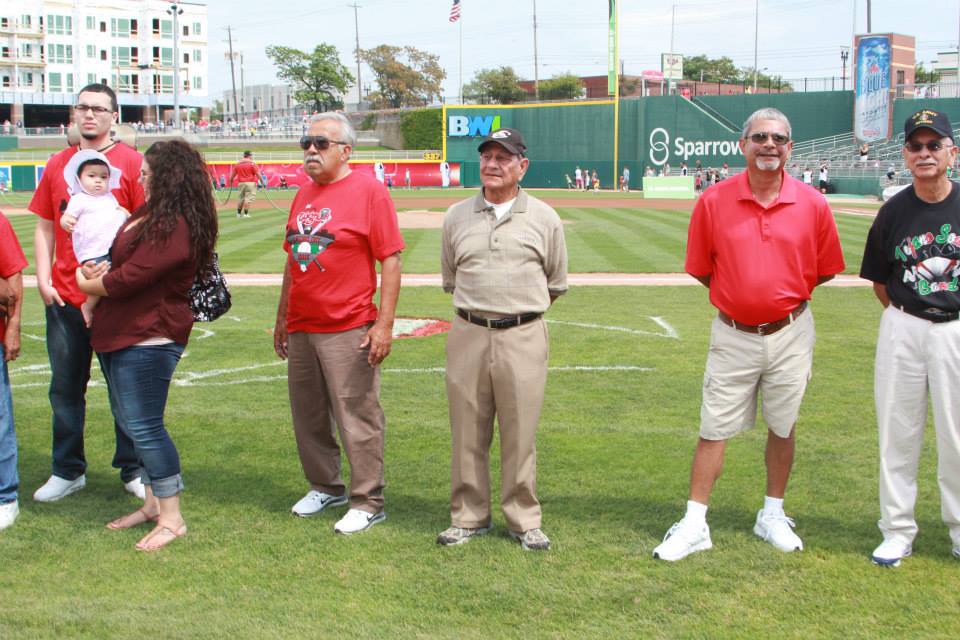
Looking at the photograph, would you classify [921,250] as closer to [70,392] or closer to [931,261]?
[931,261]

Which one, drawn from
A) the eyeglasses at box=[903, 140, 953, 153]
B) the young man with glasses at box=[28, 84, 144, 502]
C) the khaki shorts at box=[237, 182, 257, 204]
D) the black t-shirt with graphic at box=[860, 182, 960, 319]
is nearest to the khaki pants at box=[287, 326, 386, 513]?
the young man with glasses at box=[28, 84, 144, 502]

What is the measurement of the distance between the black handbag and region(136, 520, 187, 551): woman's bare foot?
103 cm

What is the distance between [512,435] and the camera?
486 cm

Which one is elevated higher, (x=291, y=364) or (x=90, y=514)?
(x=291, y=364)

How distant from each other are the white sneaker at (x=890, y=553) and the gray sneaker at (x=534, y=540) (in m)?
1.50

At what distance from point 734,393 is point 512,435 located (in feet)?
3.51

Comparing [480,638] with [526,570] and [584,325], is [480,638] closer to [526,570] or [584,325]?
[526,570]

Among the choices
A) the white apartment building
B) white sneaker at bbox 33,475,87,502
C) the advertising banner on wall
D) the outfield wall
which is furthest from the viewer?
the white apartment building

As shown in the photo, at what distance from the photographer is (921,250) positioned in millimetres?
4527

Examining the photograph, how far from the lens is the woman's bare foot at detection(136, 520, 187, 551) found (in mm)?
4836

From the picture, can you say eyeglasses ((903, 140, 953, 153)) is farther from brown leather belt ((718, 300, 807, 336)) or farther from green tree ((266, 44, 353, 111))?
green tree ((266, 44, 353, 111))

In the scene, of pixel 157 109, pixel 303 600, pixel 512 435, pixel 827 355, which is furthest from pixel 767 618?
pixel 157 109

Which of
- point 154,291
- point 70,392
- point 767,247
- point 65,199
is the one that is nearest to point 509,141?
point 767,247

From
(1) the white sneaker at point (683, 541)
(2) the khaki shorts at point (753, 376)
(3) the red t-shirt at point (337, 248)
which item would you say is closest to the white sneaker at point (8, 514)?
(3) the red t-shirt at point (337, 248)
